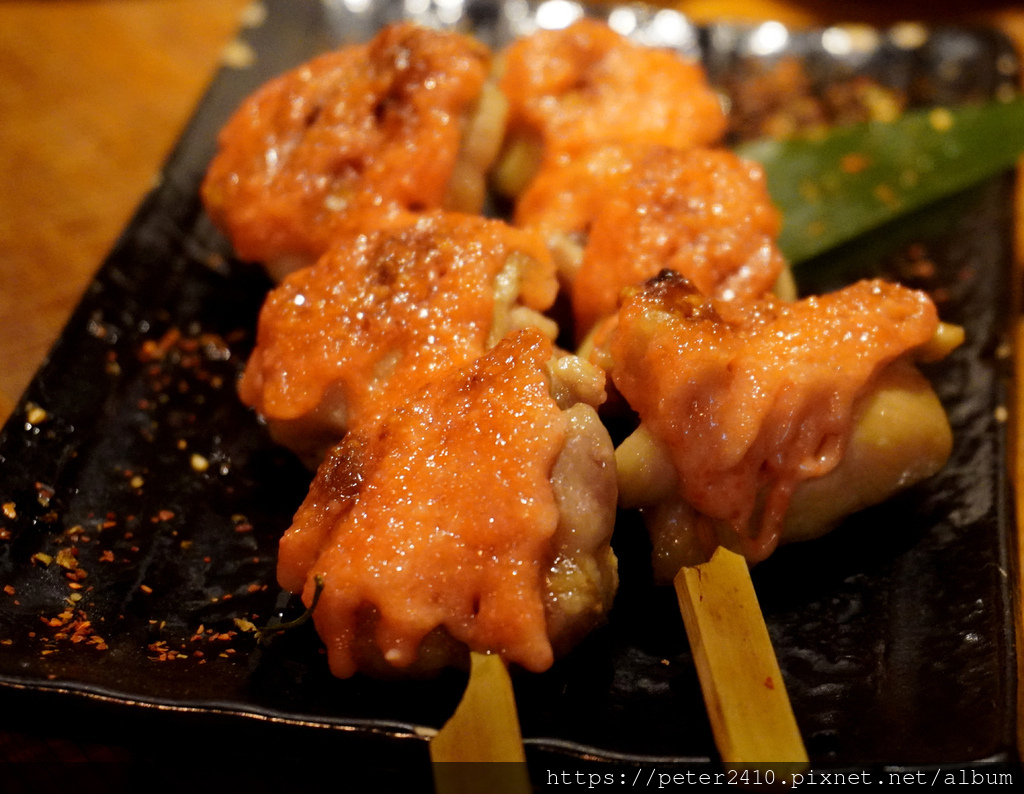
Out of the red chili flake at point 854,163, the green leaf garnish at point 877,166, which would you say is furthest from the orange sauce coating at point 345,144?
the red chili flake at point 854,163

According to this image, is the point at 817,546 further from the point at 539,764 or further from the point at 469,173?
the point at 469,173

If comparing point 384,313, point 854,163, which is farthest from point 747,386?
point 854,163

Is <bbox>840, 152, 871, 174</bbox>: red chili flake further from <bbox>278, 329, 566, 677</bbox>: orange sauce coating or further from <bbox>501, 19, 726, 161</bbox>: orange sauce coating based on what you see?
<bbox>278, 329, 566, 677</bbox>: orange sauce coating

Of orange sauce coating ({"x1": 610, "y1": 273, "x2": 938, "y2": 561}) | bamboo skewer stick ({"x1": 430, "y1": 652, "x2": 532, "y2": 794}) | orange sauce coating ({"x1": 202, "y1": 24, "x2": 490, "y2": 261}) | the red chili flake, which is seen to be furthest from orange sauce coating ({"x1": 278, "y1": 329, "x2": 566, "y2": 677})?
the red chili flake

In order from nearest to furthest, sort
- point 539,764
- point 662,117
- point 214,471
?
point 539,764 → point 214,471 → point 662,117

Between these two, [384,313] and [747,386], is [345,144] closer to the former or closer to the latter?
[384,313]

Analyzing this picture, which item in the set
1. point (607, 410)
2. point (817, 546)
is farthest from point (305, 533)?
point (817, 546)
